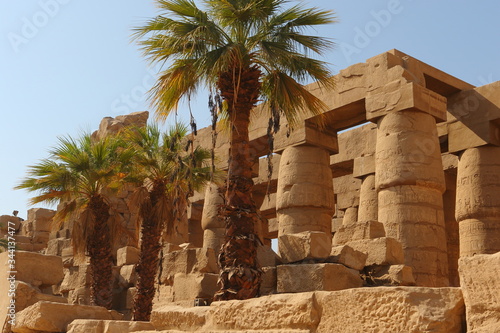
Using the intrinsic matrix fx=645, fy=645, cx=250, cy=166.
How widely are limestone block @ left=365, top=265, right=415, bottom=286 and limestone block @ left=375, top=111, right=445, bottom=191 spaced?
9.58 ft

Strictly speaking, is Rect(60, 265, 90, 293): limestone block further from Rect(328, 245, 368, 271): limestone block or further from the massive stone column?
Rect(328, 245, 368, 271): limestone block

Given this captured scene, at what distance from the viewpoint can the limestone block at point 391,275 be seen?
375 inches

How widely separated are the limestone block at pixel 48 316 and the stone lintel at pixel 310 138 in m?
8.14

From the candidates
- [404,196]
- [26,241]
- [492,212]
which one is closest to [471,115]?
[492,212]

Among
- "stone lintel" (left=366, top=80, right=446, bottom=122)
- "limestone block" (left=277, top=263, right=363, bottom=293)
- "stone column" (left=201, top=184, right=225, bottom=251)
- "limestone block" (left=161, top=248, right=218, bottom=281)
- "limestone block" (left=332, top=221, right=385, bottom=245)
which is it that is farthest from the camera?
"stone column" (left=201, top=184, right=225, bottom=251)

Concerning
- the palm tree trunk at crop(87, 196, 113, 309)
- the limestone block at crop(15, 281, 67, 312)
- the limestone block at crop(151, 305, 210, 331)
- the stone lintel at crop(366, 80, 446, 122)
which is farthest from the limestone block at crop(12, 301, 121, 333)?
the stone lintel at crop(366, 80, 446, 122)

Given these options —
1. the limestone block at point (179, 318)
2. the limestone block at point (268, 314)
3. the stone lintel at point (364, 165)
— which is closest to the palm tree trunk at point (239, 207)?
the limestone block at point (179, 318)

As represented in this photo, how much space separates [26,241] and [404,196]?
A: 68.9ft

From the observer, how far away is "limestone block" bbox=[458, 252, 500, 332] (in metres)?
3.04

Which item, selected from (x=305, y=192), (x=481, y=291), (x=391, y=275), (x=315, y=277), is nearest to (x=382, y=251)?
(x=391, y=275)

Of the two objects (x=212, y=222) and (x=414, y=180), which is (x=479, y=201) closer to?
(x=414, y=180)

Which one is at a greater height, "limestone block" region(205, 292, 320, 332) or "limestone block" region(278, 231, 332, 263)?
"limestone block" region(278, 231, 332, 263)

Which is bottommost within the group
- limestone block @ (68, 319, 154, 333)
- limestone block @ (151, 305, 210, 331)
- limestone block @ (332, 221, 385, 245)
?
limestone block @ (68, 319, 154, 333)

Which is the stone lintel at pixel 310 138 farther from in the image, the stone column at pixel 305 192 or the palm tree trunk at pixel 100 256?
the palm tree trunk at pixel 100 256
